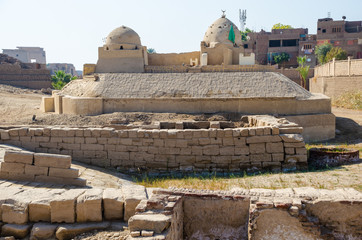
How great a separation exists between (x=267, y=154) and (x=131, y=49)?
15.0 m

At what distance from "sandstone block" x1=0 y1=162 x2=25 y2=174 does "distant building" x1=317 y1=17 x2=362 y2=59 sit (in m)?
40.8

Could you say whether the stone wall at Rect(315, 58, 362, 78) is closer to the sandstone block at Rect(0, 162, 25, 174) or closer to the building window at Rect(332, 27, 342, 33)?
the building window at Rect(332, 27, 342, 33)

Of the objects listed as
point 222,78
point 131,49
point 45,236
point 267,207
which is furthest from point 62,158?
point 131,49

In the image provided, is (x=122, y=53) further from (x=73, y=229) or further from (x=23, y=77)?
(x=73, y=229)

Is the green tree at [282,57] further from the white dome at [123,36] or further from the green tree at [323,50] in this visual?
the white dome at [123,36]

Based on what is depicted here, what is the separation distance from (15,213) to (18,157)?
1.67 m

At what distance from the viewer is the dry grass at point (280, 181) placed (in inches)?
256

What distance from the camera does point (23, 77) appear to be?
31359 mm

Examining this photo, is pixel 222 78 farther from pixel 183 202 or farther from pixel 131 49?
pixel 183 202

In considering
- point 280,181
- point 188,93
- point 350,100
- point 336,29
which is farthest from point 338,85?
point 336,29

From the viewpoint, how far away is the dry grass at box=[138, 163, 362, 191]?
21.3 feet

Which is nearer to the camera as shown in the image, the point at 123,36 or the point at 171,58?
the point at 123,36

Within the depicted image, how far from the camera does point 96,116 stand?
638 inches

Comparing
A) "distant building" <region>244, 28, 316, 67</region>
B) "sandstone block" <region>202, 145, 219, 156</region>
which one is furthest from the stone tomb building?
"distant building" <region>244, 28, 316, 67</region>
